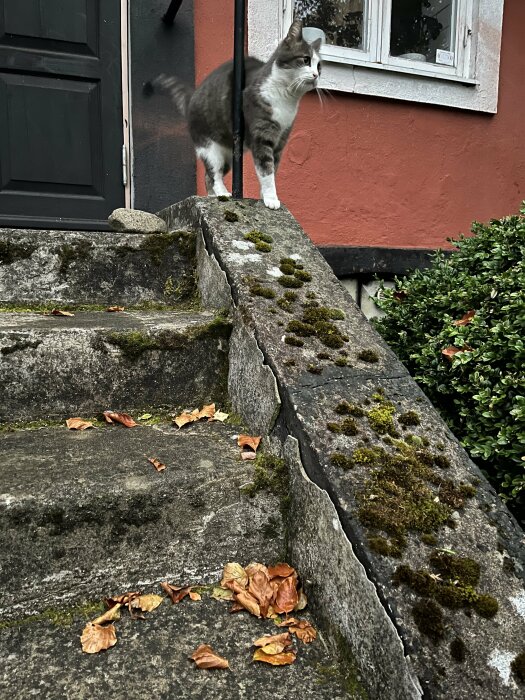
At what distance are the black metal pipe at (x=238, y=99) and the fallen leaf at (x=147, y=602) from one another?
5.25 ft

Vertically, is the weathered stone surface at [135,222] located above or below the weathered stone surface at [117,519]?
above

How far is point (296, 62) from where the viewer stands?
250 centimetres

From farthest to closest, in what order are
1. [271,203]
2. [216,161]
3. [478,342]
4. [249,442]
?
[216,161], [271,203], [478,342], [249,442]

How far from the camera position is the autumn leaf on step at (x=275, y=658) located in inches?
42.4

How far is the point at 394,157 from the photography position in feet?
12.9

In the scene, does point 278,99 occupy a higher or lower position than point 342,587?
higher

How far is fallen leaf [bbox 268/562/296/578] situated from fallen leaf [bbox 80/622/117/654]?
364 mm

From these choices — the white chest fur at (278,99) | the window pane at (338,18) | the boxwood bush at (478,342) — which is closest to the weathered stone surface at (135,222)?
the white chest fur at (278,99)

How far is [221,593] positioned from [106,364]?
0.73m

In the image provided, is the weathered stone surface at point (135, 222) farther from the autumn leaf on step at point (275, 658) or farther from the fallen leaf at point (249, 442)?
the autumn leaf on step at point (275, 658)

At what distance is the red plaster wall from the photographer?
3.64 metres

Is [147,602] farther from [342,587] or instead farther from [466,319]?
[466,319]

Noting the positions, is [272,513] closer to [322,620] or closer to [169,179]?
[322,620]

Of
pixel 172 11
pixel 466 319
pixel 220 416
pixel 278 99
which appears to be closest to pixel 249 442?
pixel 220 416
